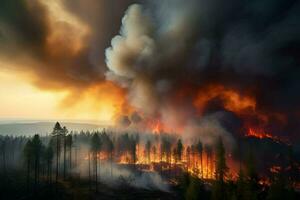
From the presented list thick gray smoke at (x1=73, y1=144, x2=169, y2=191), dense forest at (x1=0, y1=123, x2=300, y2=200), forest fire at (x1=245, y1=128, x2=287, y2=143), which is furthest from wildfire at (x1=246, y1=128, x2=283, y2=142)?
thick gray smoke at (x1=73, y1=144, x2=169, y2=191)

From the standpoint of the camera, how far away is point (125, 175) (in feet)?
366

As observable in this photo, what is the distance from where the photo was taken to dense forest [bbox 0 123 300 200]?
67.9 meters

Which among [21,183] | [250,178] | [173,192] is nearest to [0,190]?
[21,183]

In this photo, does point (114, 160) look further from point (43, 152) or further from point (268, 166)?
point (268, 166)

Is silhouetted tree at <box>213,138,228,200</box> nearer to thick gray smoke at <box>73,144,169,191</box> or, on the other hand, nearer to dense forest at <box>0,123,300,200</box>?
dense forest at <box>0,123,300,200</box>

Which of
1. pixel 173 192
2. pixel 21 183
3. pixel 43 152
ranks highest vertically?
pixel 43 152

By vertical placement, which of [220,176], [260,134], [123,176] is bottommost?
[123,176]

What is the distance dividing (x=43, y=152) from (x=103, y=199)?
28421mm

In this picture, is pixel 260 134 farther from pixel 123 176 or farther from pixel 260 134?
pixel 123 176

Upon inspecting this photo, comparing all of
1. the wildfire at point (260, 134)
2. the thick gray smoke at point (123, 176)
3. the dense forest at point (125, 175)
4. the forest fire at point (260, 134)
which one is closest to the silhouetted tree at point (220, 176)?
the dense forest at point (125, 175)

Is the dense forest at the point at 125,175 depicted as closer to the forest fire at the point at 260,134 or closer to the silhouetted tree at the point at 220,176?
the silhouetted tree at the point at 220,176

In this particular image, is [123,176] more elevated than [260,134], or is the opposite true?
[260,134]

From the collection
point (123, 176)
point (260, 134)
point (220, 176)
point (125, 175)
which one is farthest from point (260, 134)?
point (220, 176)

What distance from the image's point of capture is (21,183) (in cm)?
8125
